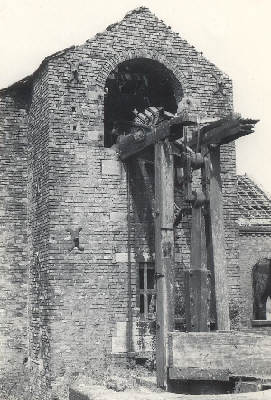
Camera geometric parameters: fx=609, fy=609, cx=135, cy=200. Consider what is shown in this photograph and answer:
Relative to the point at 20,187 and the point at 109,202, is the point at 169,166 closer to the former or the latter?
the point at 109,202

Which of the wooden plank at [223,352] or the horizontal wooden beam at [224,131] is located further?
the horizontal wooden beam at [224,131]

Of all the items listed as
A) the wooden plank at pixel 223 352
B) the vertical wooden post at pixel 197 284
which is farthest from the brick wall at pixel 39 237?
the wooden plank at pixel 223 352

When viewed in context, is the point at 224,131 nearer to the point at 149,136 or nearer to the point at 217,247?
the point at 149,136

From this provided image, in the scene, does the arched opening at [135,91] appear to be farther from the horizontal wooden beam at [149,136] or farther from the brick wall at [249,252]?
the brick wall at [249,252]

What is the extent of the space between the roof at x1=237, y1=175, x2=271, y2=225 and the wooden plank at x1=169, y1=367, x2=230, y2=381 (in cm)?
636

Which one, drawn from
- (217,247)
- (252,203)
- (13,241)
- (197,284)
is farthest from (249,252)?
(13,241)

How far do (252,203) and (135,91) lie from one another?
438cm

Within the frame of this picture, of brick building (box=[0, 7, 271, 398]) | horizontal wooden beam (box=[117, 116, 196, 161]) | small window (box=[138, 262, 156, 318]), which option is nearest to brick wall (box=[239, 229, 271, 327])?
brick building (box=[0, 7, 271, 398])

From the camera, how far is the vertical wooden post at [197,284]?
9.41 meters

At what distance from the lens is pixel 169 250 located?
9.97 metres

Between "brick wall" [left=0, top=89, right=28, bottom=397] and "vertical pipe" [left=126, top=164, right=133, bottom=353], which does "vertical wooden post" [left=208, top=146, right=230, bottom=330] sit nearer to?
"vertical pipe" [left=126, top=164, right=133, bottom=353]

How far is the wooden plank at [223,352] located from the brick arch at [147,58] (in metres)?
5.47

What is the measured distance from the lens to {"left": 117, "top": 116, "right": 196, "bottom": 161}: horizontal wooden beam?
9914mm

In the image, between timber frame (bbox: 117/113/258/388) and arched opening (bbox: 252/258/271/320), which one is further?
arched opening (bbox: 252/258/271/320)
